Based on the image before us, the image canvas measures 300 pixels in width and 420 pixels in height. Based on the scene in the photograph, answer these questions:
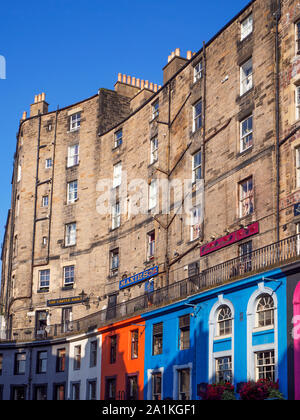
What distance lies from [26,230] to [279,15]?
2836 cm

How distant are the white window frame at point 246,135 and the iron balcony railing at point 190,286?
5735mm

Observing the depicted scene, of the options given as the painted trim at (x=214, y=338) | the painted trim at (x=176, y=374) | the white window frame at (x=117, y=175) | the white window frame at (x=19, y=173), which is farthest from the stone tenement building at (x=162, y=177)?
the painted trim at (x=176, y=374)

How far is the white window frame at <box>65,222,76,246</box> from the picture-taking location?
51.9 metres

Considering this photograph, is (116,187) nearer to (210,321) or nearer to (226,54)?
(226,54)

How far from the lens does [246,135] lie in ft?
115

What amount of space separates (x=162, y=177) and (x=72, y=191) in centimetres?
1227

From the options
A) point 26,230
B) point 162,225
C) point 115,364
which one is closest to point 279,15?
point 162,225

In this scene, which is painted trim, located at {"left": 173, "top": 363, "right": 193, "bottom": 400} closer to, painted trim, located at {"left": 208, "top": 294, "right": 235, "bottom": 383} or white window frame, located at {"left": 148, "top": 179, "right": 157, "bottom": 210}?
painted trim, located at {"left": 208, "top": 294, "right": 235, "bottom": 383}

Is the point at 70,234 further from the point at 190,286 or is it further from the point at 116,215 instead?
the point at 190,286

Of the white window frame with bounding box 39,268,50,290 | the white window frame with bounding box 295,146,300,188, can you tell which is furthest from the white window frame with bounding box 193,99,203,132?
the white window frame with bounding box 39,268,50,290

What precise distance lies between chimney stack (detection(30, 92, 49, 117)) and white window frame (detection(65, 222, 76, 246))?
1176cm

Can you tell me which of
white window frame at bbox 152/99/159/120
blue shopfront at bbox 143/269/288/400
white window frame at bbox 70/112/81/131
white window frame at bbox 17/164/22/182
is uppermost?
white window frame at bbox 70/112/81/131

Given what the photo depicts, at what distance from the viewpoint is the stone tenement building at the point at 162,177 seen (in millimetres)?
32625
